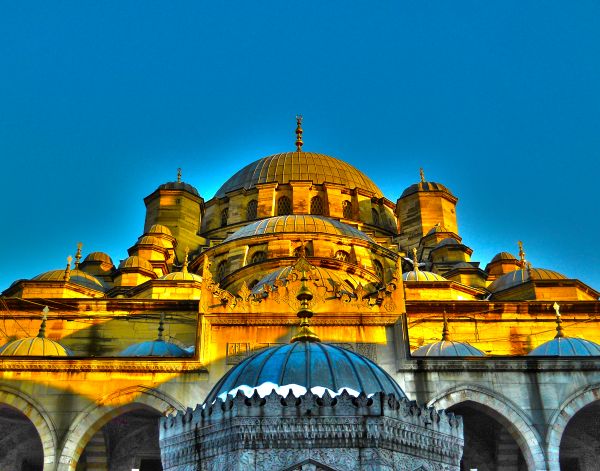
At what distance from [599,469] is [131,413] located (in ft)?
40.3

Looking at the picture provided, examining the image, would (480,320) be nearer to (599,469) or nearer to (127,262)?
(599,469)

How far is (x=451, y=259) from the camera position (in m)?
35.2

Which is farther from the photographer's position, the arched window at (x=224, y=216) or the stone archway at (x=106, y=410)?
the arched window at (x=224, y=216)

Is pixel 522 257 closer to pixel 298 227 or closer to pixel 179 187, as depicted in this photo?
pixel 298 227

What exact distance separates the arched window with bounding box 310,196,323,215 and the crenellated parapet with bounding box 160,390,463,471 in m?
33.8

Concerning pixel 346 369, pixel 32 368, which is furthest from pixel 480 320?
pixel 346 369

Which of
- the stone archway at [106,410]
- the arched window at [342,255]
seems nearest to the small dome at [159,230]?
the arched window at [342,255]

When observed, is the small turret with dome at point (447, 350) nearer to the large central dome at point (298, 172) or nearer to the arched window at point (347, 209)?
the arched window at point (347, 209)

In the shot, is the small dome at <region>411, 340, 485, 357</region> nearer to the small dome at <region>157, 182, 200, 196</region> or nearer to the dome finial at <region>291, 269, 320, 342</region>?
the dome finial at <region>291, 269, 320, 342</region>

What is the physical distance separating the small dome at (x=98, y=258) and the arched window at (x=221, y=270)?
899 centimetres

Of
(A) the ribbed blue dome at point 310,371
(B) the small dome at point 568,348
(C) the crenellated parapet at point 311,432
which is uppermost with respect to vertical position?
(B) the small dome at point 568,348

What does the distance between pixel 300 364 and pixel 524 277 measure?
2405 centimetres

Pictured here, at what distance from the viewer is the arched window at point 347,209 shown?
40.8 m

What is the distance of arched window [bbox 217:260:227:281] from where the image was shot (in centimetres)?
2988
